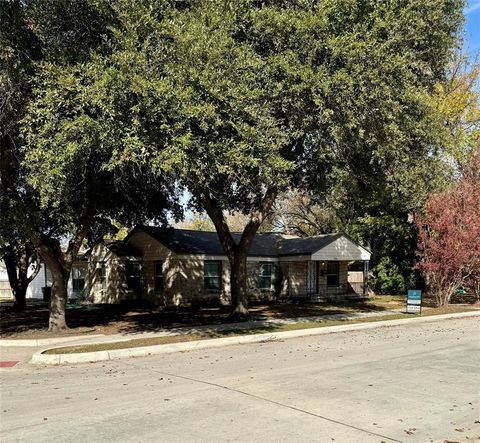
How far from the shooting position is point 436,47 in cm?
1468

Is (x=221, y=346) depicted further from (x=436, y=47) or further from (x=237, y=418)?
(x=436, y=47)

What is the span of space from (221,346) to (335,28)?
8.09 meters

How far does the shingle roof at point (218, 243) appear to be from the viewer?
27500 mm

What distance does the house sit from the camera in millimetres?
26969

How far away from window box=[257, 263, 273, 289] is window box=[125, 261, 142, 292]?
21.4 feet

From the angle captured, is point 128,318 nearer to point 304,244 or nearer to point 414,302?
point 414,302

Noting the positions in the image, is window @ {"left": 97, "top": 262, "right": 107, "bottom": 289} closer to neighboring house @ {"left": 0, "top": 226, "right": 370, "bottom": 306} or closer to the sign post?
neighboring house @ {"left": 0, "top": 226, "right": 370, "bottom": 306}

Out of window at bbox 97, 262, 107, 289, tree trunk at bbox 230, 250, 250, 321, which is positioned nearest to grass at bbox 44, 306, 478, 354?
tree trunk at bbox 230, 250, 250, 321

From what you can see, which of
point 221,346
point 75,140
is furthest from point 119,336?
point 75,140

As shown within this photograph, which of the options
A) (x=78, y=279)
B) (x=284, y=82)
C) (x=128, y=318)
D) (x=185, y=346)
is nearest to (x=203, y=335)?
(x=185, y=346)

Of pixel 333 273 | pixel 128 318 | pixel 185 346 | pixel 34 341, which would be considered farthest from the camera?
pixel 333 273

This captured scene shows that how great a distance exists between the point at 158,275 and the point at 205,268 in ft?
8.45

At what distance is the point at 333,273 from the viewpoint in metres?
31.4

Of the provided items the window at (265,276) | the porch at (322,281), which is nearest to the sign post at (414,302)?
the porch at (322,281)
